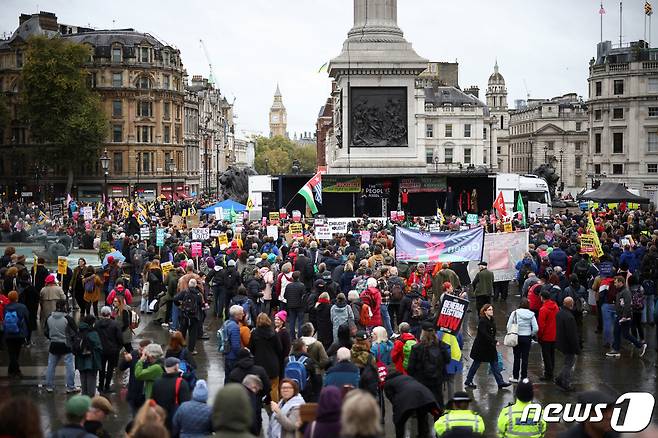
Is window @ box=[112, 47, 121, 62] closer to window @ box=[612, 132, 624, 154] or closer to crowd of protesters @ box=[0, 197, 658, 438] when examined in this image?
window @ box=[612, 132, 624, 154]

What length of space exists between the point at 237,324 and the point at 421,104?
300ft

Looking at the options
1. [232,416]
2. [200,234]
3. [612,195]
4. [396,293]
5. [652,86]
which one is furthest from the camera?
[652,86]

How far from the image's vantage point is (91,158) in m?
79.0

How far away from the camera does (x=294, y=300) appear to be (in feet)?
Result: 61.5

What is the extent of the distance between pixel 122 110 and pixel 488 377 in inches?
2938

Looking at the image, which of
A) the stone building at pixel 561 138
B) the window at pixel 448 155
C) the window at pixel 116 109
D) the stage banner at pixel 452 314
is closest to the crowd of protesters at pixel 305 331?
the stage banner at pixel 452 314

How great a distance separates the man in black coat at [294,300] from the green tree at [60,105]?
60284 mm

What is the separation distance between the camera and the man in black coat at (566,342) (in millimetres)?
15391

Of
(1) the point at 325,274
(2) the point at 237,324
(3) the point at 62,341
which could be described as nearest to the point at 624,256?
(1) the point at 325,274

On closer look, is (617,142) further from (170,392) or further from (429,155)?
(170,392)

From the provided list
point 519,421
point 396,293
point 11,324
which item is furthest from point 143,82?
point 519,421

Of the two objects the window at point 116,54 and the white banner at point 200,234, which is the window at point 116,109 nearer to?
the window at point 116,54

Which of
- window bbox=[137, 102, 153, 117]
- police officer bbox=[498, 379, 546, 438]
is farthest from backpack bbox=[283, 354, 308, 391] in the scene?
window bbox=[137, 102, 153, 117]

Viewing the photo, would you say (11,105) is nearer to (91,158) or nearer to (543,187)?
(91,158)
